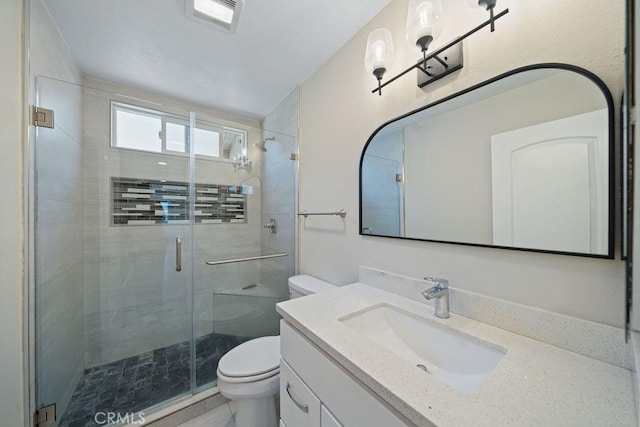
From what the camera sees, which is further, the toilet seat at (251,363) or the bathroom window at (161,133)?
the bathroom window at (161,133)

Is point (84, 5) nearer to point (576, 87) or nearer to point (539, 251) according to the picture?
point (576, 87)

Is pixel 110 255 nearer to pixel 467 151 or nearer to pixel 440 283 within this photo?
pixel 440 283

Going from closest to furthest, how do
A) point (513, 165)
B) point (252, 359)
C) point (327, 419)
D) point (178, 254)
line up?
point (327, 419), point (513, 165), point (252, 359), point (178, 254)

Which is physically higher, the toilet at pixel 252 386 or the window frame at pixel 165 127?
the window frame at pixel 165 127

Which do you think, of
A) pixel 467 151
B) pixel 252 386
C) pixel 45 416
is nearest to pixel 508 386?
pixel 467 151

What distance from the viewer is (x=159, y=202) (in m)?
1.93

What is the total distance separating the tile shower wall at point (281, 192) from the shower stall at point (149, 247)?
0.02m

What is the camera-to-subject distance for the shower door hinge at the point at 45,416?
110 centimetres

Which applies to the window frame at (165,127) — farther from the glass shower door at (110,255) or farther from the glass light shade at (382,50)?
the glass light shade at (382,50)

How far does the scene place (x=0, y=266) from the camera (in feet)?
3.28

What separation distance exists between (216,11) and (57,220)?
4.99 feet

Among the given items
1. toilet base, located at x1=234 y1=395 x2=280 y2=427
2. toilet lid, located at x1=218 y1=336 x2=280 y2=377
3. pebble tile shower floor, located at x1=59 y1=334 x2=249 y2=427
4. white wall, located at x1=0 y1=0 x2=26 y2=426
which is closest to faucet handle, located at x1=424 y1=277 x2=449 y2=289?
toilet lid, located at x1=218 y1=336 x2=280 y2=377

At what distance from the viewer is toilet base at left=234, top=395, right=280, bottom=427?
1.17 metres

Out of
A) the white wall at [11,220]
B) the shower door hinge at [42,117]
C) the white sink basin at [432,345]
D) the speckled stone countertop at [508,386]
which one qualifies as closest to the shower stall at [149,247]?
the shower door hinge at [42,117]
